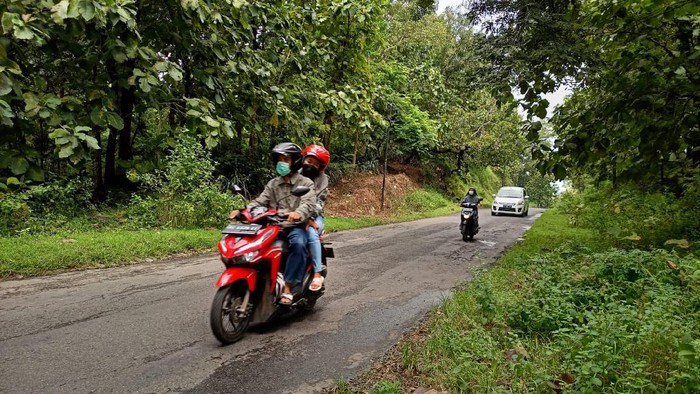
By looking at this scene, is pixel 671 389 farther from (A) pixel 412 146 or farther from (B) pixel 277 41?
(A) pixel 412 146

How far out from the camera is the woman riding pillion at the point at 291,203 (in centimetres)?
452

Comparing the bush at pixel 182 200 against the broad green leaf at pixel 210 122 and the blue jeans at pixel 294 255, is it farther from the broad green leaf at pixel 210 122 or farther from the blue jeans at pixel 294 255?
the broad green leaf at pixel 210 122

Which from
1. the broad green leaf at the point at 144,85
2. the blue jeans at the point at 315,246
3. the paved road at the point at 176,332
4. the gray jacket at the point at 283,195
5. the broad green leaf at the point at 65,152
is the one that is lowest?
the paved road at the point at 176,332

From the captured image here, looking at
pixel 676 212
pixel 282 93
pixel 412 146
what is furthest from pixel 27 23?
pixel 412 146

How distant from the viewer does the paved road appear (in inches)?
131

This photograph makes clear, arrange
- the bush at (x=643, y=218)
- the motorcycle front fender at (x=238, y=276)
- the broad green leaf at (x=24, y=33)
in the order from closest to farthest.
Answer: the broad green leaf at (x=24, y=33) < the motorcycle front fender at (x=238, y=276) < the bush at (x=643, y=218)

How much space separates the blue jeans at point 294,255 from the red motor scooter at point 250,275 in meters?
0.07

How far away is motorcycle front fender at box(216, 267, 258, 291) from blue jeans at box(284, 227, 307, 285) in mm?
405

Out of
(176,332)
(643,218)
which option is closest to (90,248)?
(176,332)

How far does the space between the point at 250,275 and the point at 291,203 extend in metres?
1.07

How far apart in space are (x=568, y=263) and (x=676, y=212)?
5.05 m

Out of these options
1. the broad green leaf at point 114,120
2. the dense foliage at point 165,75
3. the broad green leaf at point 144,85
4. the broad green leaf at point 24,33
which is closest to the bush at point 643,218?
the dense foliage at point 165,75

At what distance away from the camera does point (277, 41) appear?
5980 mm

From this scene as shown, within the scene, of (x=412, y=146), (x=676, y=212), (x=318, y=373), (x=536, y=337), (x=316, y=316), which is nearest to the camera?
(x=318, y=373)
